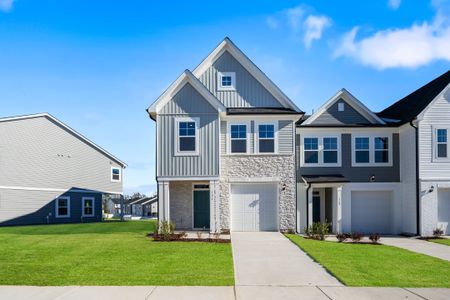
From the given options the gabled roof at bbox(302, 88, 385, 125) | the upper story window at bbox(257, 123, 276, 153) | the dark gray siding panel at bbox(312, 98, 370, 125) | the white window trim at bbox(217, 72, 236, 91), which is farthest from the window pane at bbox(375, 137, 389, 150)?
the white window trim at bbox(217, 72, 236, 91)

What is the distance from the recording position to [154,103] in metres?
19.1

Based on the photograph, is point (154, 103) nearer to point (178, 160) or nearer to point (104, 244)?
point (178, 160)

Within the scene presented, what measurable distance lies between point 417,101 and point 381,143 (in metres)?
2.96

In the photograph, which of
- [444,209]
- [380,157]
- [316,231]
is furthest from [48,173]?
[444,209]

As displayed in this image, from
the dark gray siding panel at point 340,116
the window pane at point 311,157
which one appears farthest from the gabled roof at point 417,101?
the window pane at point 311,157

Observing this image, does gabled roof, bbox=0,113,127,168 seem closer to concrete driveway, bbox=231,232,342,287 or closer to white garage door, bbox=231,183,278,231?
white garage door, bbox=231,183,278,231

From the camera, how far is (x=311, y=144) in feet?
69.4

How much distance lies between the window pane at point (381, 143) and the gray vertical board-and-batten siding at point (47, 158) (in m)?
22.7

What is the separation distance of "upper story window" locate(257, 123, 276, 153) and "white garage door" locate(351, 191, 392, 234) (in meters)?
5.16

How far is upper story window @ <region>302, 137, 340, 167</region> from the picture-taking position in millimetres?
21109

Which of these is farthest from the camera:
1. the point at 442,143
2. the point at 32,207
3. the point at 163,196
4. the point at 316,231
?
the point at 32,207

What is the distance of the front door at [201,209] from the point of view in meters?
20.5

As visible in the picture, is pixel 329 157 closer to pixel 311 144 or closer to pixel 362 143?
pixel 311 144

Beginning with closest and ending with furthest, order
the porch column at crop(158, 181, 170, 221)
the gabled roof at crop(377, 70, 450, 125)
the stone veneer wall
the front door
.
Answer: the porch column at crop(158, 181, 170, 221) → the gabled roof at crop(377, 70, 450, 125) → the stone veneer wall → the front door
